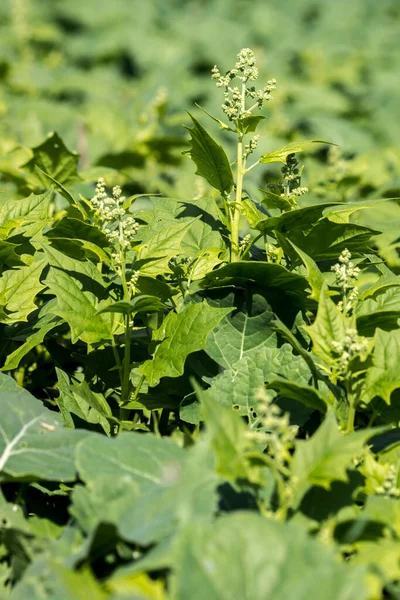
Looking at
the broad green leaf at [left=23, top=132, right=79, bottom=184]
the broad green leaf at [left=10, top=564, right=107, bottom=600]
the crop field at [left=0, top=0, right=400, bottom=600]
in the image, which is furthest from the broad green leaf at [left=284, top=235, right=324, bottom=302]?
the broad green leaf at [left=23, top=132, right=79, bottom=184]

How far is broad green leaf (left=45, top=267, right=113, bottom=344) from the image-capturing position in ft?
7.68

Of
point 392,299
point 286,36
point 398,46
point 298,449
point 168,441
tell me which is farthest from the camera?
point 286,36

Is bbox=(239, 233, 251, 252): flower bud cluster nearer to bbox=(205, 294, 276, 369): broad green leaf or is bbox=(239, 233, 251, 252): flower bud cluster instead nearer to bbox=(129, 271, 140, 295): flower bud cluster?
bbox=(205, 294, 276, 369): broad green leaf

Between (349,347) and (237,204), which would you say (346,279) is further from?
(237,204)

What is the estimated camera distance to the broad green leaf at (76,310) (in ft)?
7.68

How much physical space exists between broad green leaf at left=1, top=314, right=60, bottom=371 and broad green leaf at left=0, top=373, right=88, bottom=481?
0.55ft

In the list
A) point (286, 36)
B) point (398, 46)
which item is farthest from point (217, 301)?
point (286, 36)

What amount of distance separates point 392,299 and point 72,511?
1127 millimetres

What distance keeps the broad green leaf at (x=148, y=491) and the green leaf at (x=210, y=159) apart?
0.86m

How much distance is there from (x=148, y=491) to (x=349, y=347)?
2.01 ft

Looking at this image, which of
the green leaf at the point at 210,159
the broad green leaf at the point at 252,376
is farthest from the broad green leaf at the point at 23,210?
the broad green leaf at the point at 252,376

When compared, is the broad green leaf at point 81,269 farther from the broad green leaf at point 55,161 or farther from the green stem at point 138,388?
the broad green leaf at point 55,161

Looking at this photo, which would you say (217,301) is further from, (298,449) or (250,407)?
(298,449)

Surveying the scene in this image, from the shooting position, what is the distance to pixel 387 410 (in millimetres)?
2346
